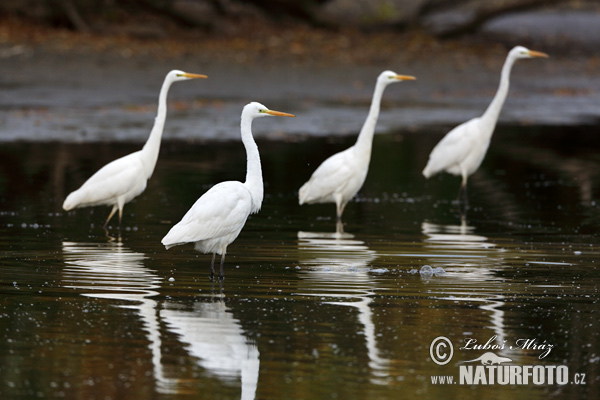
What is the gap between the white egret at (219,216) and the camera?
7.93 meters

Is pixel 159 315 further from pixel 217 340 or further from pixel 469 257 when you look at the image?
pixel 469 257

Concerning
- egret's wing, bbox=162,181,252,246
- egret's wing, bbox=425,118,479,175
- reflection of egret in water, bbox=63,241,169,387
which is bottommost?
reflection of egret in water, bbox=63,241,169,387

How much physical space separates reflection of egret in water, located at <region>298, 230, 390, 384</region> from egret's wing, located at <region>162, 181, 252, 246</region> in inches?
26.0

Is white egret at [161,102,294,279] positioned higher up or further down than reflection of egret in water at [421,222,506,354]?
higher up

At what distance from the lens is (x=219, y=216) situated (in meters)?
7.96

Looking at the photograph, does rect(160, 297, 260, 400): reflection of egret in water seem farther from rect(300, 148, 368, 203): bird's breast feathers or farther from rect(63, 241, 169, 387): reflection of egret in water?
rect(300, 148, 368, 203): bird's breast feathers

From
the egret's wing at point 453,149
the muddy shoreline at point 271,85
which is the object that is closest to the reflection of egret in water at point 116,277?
the egret's wing at point 453,149

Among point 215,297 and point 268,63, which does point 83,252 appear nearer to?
point 215,297

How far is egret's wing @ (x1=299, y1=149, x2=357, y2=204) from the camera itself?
36.7ft

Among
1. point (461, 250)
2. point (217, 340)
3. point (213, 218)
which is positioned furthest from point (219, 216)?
point (461, 250)

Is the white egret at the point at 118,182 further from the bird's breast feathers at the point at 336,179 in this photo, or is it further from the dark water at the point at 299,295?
the bird's breast feathers at the point at 336,179

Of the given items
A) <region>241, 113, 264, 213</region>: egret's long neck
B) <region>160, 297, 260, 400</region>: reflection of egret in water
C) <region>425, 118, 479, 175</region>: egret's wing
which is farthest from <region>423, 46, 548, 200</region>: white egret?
<region>160, 297, 260, 400</region>: reflection of egret in water

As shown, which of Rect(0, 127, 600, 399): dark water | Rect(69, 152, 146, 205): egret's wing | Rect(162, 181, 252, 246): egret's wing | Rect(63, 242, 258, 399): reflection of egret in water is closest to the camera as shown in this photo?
Rect(0, 127, 600, 399): dark water

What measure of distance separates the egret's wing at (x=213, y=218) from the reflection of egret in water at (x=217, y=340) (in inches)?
31.6
